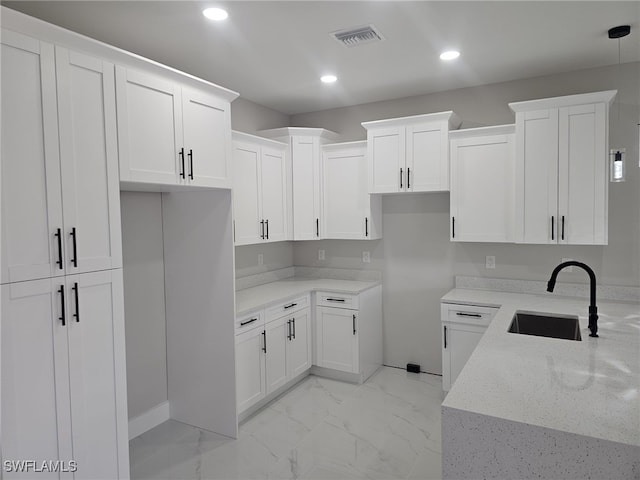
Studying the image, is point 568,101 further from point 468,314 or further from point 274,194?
point 274,194

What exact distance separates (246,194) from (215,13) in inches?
59.1

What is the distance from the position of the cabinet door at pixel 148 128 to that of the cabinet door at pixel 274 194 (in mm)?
1282

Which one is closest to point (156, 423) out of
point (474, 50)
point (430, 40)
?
point (430, 40)

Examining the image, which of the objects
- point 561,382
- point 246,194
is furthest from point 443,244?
point 561,382

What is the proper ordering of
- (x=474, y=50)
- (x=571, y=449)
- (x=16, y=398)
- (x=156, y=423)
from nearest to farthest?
1. (x=571, y=449)
2. (x=16, y=398)
3. (x=474, y=50)
4. (x=156, y=423)

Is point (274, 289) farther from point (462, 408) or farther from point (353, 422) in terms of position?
point (462, 408)

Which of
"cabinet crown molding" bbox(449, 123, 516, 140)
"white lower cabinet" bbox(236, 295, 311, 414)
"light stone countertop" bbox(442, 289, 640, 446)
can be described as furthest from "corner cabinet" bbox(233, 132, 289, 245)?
"light stone countertop" bbox(442, 289, 640, 446)

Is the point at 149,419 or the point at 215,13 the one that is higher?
the point at 215,13

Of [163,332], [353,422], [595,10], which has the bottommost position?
[353,422]

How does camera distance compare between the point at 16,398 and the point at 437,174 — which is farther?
the point at 437,174

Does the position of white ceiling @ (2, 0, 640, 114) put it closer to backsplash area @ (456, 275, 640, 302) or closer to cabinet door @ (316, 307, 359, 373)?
backsplash area @ (456, 275, 640, 302)

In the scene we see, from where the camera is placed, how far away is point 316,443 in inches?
117

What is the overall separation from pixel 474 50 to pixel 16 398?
3.38m

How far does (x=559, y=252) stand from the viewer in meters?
3.60
